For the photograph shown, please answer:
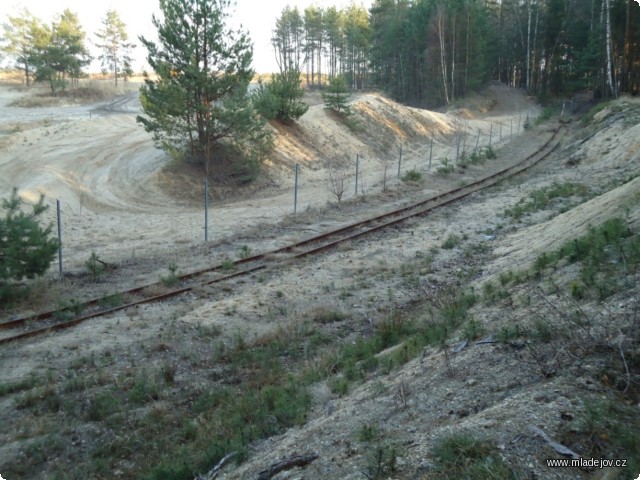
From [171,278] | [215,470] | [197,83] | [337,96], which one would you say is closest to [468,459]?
[215,470]

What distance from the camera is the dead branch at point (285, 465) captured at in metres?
5.23

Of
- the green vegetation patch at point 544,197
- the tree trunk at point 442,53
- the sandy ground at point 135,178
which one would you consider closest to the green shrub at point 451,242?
the green vegetation patch at point 544,197

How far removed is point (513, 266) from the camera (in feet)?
37.8

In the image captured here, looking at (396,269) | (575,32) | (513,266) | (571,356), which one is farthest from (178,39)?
(575,32)

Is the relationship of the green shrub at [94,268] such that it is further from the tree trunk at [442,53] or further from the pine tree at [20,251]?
the tree trunk at [442,53]

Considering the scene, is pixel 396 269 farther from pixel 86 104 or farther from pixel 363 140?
pixel 86 104

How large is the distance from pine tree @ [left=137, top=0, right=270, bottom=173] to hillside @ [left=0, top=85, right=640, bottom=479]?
5839 mm

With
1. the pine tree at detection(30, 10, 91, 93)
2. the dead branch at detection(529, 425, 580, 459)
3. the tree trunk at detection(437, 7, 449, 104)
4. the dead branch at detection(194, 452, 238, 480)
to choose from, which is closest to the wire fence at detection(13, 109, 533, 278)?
the dead branch at detection(194, 452, 238, 480)

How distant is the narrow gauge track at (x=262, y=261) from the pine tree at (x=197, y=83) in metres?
9.37

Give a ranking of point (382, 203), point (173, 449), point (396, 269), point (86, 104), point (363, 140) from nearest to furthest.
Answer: point (173, 449) < point (396, 269) < point (382, 203) < point (363, 140) < point (86, 104)

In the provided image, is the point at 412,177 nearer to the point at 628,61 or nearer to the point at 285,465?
the point at 285,465

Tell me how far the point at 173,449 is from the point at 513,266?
7772mm

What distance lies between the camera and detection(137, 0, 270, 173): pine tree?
23.4 meters

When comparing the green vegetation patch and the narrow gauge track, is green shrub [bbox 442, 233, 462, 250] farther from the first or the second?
the green vegetation patch
